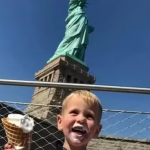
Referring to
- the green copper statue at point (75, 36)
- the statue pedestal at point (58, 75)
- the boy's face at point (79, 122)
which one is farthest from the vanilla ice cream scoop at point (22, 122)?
the green copper statue at point (75, 36)

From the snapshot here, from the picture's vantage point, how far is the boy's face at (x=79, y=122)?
1.17 meters

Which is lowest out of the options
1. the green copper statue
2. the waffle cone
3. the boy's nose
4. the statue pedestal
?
the waffle cone

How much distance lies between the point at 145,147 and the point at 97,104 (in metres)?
8.06

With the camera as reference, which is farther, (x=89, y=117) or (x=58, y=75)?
(x=58, y=75)

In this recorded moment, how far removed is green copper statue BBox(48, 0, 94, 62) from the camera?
22234mm

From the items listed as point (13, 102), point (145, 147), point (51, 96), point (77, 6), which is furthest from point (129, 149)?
point (77, 6)

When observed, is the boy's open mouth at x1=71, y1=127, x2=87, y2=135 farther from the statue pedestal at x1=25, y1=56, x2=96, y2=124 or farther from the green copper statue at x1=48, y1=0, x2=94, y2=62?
the green copper statue at x1=48, y1=0, x2=94, y2=62

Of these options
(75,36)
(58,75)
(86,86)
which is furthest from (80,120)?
(75,36)

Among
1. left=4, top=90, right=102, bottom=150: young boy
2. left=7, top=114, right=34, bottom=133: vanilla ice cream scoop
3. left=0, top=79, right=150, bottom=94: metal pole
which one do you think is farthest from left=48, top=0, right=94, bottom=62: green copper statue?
left=7, top=114, right=34, bottom=133: vanilla ice cream scoop

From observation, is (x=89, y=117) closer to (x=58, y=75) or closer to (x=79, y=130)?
(x=79, y=130)

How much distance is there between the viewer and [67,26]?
23.5 m

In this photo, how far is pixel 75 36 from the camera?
22.5 metres

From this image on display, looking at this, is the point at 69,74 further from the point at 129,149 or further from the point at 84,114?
the point at 84,114

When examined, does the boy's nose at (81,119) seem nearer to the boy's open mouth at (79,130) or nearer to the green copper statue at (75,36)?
the boy's open mouth at (79,130)
